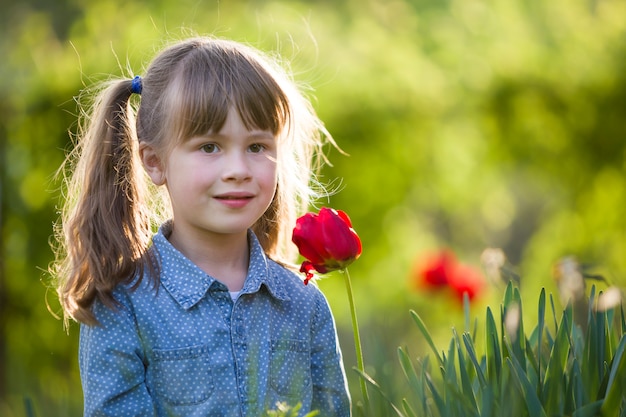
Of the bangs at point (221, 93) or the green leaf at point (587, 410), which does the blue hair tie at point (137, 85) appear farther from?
the green leaf at point (587, 410)

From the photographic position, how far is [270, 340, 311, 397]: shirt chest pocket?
5.64ft

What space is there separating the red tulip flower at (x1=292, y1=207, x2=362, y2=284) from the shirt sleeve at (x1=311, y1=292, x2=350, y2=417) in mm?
267

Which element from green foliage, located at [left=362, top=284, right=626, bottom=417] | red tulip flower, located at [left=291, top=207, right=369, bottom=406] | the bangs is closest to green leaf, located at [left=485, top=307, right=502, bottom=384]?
green foliage, located at [left=362, top=284, right=626, bottom=417]

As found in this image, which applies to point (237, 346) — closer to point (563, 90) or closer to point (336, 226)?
point (336, 226)

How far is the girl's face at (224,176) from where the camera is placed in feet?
5.42

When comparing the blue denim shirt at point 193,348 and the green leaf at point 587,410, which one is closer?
the green leaf at point 587,410

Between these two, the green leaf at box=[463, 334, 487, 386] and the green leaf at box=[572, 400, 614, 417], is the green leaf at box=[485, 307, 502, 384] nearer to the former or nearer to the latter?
the green leaf at box=[463, 334, 487, 386]

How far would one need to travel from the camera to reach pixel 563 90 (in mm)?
5324

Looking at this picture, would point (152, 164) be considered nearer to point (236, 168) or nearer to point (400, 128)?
point (236, 168)

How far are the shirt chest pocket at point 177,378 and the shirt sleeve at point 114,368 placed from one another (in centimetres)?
3

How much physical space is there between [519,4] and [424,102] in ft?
5.18

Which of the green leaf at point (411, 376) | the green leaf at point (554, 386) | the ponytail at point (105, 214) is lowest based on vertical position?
the green leaf at point (411, 376)

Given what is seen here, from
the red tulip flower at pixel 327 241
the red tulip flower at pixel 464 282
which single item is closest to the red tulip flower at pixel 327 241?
the red tulip flower at pixel 327 241

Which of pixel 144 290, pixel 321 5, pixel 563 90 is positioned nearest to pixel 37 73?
pixel 563 90
